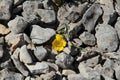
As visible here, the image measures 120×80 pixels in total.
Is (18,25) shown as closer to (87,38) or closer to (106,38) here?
(87,38)

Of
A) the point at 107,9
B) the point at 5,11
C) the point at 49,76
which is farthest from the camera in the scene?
the point at 107,9

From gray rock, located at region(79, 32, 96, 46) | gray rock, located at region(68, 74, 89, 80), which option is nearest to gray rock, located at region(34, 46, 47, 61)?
gray rock, located at region(68, 74, 89, 80)

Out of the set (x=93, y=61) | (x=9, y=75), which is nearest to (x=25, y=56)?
(x=9, y=75)

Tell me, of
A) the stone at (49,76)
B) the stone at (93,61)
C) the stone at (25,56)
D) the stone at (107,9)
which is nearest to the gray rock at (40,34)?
the stone at (25,56)

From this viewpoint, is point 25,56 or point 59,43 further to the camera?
point 59,43

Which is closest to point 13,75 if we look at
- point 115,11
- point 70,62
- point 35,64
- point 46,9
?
point 35,64

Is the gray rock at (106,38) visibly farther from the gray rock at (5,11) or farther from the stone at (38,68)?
the gray rock at (5,11)
